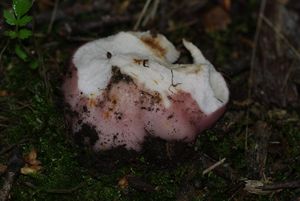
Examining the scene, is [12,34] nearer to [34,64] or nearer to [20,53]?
[20,53]

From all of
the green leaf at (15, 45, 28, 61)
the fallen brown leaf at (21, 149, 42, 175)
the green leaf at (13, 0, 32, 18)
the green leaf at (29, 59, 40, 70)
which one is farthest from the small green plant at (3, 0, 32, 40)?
the fallen brown leaf at (21, 149, 42, 175)

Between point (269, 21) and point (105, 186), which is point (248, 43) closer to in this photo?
point (269, 21)

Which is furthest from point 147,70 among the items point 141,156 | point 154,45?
point 141,156

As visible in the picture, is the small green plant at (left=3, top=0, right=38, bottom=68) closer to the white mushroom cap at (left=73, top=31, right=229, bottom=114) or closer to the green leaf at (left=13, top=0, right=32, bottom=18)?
the green leaf at (left=13, top=0, right=32, bottom=18)

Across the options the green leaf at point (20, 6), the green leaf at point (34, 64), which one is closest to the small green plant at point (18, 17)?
the green leaf at point (20, 6)

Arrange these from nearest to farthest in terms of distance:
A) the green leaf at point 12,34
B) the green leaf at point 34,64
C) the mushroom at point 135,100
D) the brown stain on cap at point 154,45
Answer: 1. the mushroom at point 135,100
2. the green leaf at point 12,34
3. the brown stain on cap at point 154,45
4. the green leaf at point 34,64

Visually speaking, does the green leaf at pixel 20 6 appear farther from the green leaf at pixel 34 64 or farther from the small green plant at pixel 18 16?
the green leaf at pixel 34 64
